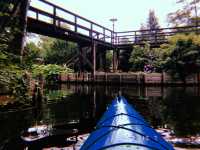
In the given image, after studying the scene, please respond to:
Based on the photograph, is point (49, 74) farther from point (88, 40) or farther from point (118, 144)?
point (118, 144)

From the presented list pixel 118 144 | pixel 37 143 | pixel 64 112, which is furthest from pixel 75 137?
pixel 64 112

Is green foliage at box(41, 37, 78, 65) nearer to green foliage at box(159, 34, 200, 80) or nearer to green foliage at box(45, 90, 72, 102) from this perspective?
green foliage at box(159, 34, 200, 80)

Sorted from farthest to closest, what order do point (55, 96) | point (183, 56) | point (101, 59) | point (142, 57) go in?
point (101, 59) < point (142, 57) < point (183, 56) < point (55, 96)

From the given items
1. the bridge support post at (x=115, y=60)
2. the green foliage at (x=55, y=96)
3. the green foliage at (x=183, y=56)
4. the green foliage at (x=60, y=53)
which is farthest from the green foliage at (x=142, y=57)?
the green foliage at (x=60, y=53)

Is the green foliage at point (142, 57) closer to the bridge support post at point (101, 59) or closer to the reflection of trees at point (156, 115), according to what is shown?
the bridge support post at point (101, 59)

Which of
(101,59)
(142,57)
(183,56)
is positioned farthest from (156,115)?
(101,59)

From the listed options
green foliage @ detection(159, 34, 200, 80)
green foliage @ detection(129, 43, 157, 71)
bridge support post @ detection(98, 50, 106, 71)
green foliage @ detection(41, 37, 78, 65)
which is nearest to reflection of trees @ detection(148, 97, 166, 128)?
green foliage @ detection(159, 34, 200, 80)

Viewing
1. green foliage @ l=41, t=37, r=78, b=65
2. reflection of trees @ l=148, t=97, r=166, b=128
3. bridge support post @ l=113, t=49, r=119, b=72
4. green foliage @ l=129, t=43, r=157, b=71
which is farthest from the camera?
green foliage @ l=41, t=37, r=78, b=65

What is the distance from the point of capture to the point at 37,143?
7113 mm

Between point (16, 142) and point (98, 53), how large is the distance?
26.5 m

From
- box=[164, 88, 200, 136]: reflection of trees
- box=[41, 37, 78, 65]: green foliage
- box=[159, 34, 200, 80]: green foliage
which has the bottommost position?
box=[164, 88, 200, 136]: reflection of trees

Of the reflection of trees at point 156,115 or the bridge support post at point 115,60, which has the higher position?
the bridge support post at point 115,60

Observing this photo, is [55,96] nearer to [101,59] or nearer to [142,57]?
[142,57]

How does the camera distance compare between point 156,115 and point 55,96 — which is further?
point 55,96
